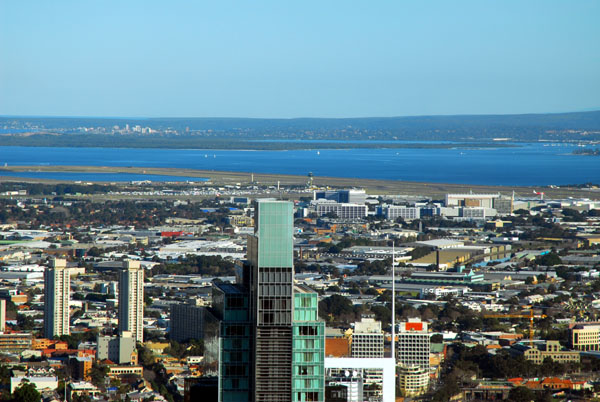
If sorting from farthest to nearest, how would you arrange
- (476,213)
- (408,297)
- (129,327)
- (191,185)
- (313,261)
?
(191,185) → (476,213) → (313,261) → (408,297) → (129,327)

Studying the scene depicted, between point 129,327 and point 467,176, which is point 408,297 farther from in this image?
point 467,176

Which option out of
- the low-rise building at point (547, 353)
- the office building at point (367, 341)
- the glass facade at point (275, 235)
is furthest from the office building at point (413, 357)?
the glass facade at point (275, 235)

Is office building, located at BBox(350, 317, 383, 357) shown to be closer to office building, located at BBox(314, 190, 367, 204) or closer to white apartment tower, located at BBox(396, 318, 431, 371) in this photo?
white apartment tower, located at BBox(396, 318, 431, 371)

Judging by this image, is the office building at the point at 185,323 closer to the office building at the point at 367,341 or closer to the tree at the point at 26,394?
the office building at the point at 367,341

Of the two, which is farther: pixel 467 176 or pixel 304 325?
pixel 467 176

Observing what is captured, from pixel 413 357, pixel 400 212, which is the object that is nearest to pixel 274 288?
pixel 413 357

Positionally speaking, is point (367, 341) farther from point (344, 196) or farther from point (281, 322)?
point (344, 196)

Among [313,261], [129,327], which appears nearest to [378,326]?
[129,327]
